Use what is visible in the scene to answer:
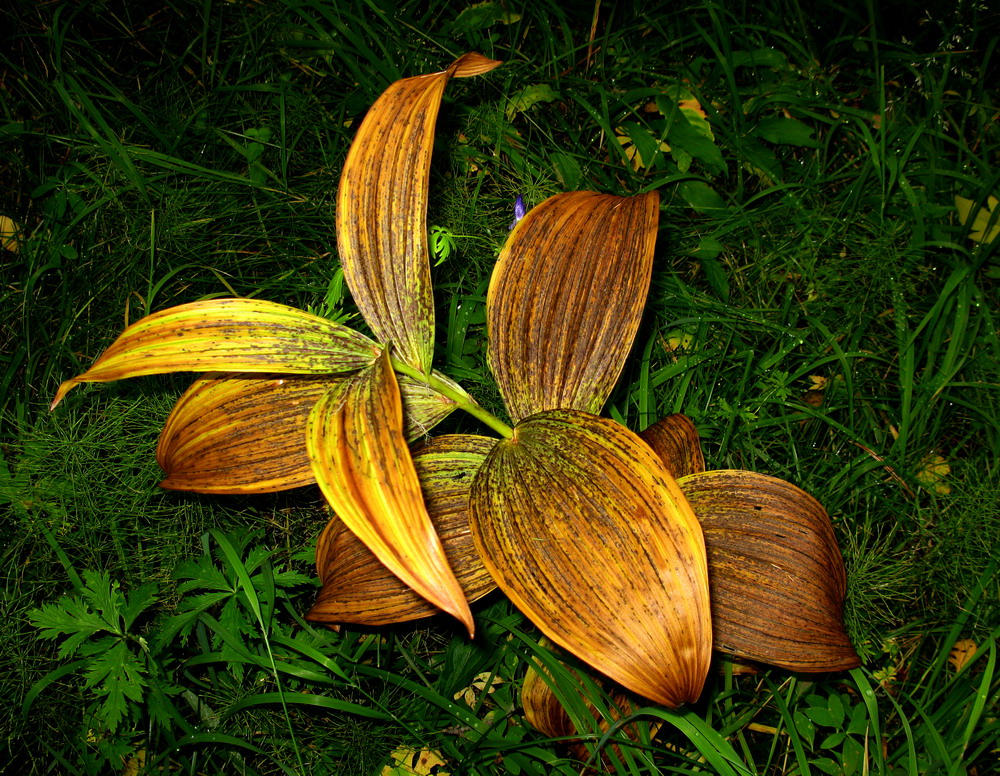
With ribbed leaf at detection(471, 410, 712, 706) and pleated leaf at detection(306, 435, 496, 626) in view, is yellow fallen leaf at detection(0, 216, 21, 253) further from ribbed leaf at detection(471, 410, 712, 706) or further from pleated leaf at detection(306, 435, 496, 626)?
ribbed leaf at detection(471, 410, 712, 706)

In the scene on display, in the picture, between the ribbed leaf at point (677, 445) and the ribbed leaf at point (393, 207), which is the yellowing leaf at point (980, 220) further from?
the ribbed leaf at point (393, 207)

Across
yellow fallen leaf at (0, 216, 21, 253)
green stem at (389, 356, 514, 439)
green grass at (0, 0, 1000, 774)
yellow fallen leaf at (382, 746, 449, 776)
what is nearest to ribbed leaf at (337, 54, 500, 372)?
green stem at (389, 356, 514, 439)

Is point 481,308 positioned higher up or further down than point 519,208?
further down

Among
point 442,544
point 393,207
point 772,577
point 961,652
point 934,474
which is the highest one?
point 393,207

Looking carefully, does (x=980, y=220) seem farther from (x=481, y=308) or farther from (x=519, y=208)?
(x=481, y=308)

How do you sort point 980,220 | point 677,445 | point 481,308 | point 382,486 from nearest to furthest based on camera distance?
point 382,486 → point 677,445 → point 481,308 → point 980,220

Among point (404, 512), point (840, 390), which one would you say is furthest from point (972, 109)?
point (404, 512)

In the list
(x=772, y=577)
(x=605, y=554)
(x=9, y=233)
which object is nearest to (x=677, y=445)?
(x=772, y=577)
